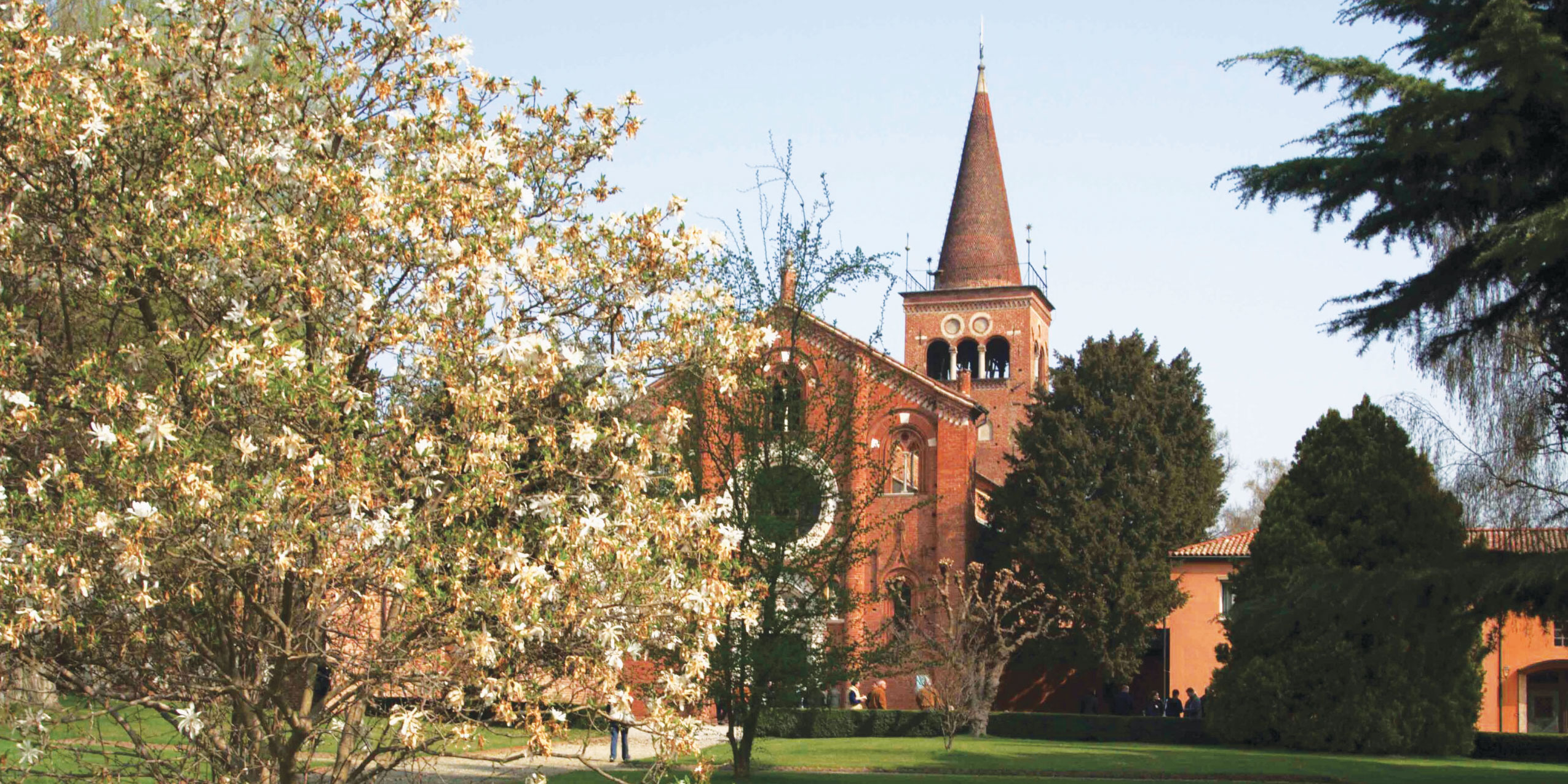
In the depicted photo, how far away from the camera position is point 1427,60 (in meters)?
13.9

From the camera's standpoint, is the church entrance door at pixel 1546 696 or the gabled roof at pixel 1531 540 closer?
the gabled roof at pixel 1531 540

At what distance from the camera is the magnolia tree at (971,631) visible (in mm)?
28500

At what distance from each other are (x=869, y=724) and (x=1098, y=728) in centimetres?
538

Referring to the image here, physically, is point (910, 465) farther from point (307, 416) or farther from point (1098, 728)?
point (307, 416)

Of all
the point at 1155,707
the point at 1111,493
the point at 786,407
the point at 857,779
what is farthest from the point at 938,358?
the point at 786,407

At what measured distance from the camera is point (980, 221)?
54.8m

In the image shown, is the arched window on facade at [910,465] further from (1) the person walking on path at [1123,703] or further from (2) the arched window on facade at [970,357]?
(2) the arched window on facade at [970,357]

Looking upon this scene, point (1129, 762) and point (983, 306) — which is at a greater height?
point (983, 306)

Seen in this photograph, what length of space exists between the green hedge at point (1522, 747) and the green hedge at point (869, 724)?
36.4 feet

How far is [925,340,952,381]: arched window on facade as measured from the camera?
5584cm

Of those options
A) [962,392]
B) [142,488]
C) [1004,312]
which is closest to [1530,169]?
[142,488]

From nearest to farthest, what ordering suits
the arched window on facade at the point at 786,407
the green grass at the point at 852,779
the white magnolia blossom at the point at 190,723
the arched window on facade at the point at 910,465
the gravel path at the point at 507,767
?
the white magnolia blossom at the point at 190,723
the gravel path at the point at 507,767
the arched window on facade at the point at 786,407
the green grass at the point at 852,779
the arched window on facade at the point at 910,465

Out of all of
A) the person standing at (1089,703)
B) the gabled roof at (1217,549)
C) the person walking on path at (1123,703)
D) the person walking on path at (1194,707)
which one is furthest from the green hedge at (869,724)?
the gabled roof at (1217,549)

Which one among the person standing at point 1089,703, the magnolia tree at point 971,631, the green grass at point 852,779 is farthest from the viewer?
the person standing at point 1089,703
